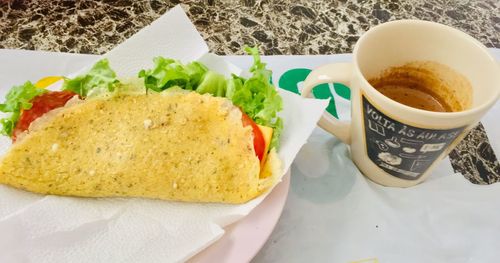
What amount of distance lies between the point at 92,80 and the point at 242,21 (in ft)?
1.36

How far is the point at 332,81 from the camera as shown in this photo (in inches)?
27.2

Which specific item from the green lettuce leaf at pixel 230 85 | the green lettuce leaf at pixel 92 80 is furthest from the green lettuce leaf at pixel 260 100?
the green lettuce leaf at pixel 92 80

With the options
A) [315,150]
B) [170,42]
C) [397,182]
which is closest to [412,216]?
[397,182]

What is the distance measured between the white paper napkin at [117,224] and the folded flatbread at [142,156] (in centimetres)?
2

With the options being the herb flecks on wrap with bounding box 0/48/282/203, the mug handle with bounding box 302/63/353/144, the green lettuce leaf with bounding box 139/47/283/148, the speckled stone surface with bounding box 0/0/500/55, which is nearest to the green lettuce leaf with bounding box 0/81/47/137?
the herb flecks on wrap with bounding box 0/48/282/203

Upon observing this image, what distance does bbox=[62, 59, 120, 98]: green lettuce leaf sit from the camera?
28.5 inches

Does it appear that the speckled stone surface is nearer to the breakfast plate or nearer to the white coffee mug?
the white coffee mug

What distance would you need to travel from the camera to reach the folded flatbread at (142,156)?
0.64 metres

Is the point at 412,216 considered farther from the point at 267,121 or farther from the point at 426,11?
the point at 426,11

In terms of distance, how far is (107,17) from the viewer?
1.02 meters

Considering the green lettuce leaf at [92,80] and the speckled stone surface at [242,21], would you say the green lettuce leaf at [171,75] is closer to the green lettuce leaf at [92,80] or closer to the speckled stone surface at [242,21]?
the green lettuce leaf at [92,80]

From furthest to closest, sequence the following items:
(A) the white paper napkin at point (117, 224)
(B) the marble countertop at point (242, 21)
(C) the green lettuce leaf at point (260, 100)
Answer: (B) the marble countertop at point (242, 21) → (C) the green lettuce leaf at point (260, 100) → (A) the white paper napkin at point (117, 224)

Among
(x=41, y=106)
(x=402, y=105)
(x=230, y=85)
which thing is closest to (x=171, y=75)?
(x=230, y=85)

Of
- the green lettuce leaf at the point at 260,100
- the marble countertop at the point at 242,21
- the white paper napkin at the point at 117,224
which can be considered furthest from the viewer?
the marble countertop at the point at 242,21
